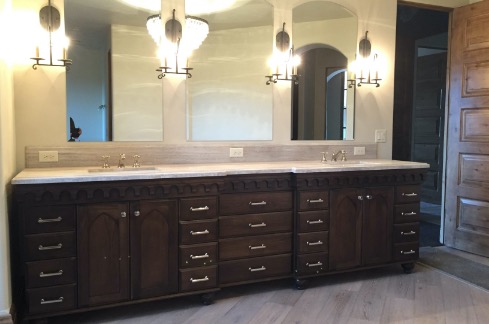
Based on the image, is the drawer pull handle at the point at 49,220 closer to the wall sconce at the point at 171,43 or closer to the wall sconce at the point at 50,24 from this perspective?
the wall sconce at the point at 50,24

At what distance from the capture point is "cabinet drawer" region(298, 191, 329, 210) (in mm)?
3023

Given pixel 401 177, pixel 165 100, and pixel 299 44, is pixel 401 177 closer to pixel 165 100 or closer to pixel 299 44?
pixel 299 44

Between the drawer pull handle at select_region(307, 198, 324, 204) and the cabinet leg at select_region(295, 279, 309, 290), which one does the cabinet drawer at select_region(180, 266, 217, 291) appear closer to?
the cabinet leg at select_region(295, 279, 309, 290)

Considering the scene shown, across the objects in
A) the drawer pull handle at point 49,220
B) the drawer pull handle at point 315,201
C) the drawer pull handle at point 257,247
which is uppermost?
the drawer pull handle at point 315,201

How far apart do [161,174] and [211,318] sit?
3.12ft

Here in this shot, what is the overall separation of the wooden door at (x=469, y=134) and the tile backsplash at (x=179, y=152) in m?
0.93

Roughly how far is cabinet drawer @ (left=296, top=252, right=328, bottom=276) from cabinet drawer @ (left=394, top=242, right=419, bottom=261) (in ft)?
2.20

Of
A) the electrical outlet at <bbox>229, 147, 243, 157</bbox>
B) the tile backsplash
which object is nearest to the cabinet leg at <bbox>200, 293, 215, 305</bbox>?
the tile backsplash

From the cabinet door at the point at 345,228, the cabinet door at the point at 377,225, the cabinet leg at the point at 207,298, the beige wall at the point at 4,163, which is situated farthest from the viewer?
the cabinet door at the point at 377,225

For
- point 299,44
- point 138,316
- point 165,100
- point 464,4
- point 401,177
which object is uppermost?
point 464,4

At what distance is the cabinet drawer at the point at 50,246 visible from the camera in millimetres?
2346

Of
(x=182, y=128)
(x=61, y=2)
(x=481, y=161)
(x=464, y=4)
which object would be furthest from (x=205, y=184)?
(x=464, y=4)

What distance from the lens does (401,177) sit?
11.0 ft

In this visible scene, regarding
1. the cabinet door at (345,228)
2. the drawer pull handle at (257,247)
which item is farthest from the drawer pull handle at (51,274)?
the cabinet door at (345,228)
